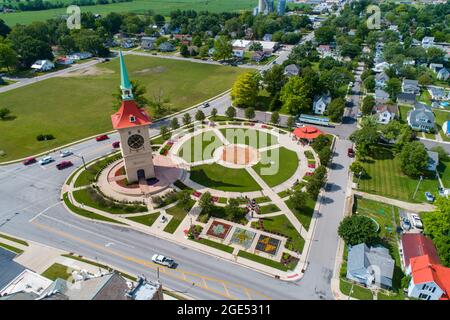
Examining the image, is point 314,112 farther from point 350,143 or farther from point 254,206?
point 254,206

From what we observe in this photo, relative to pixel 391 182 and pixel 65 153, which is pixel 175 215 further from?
pixel 391 182

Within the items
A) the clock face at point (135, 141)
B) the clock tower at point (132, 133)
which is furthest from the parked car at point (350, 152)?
the clock face at point (135, 141)

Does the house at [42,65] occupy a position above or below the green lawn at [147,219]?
above

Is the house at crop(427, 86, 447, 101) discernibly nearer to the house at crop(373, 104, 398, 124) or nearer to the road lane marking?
the house at crop(373, 104, 398, 124)

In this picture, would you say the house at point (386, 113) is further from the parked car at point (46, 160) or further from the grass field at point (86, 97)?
the parked car at point (46, 160)

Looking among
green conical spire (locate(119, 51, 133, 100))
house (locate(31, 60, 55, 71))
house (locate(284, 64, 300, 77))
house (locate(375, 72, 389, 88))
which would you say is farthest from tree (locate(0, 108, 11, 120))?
house (locate(375, 72, 389, 88))
